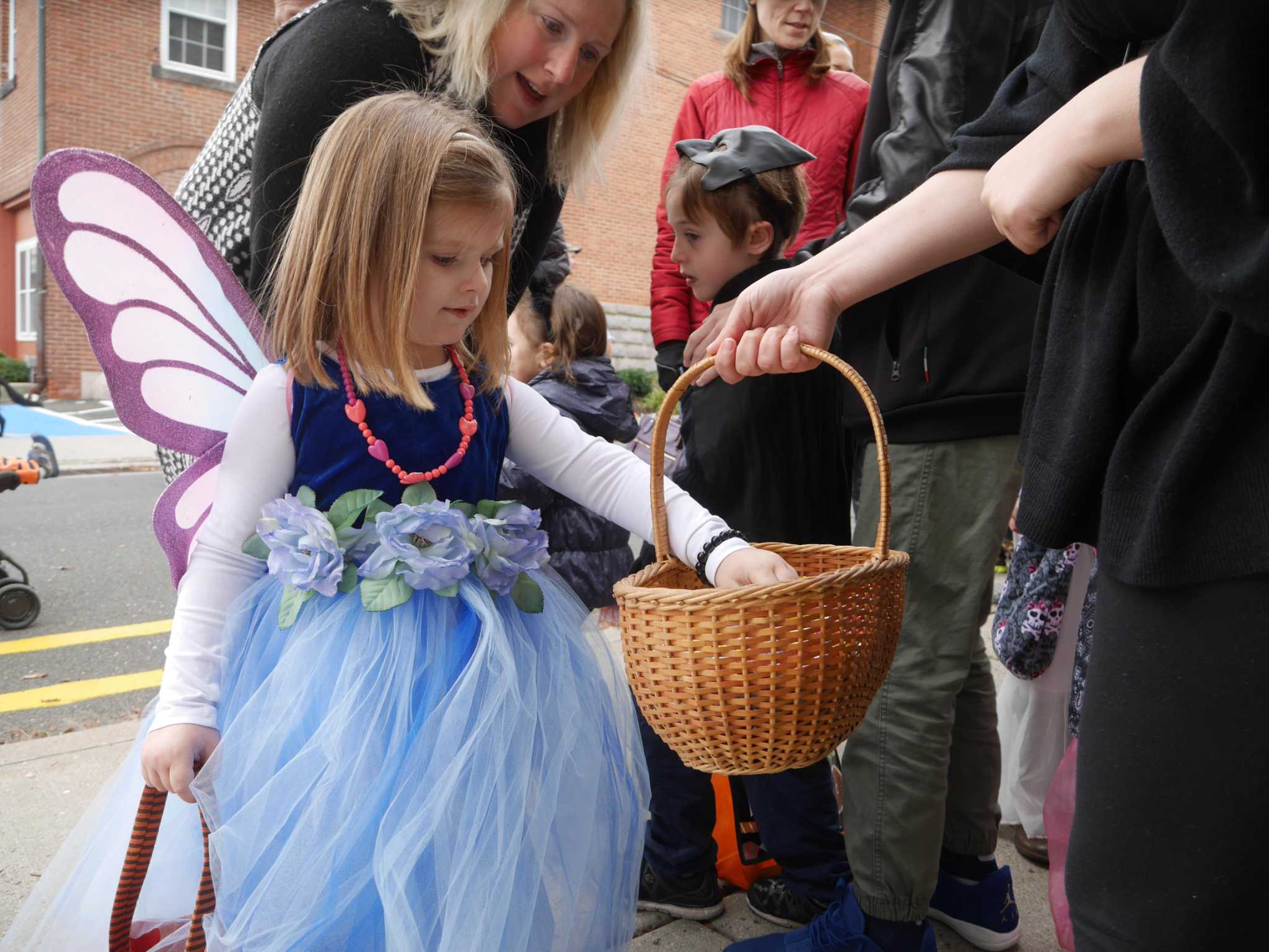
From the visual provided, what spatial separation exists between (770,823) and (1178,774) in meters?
1.42

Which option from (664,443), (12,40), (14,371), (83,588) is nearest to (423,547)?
(664,443)

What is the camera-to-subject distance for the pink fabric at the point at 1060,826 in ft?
5.61

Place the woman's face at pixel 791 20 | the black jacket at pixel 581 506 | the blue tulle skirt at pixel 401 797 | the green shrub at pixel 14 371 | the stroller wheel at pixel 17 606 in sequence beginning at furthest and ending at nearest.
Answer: the green shrub at pixel 14 371
the stroller wheel at pixel 17 606
the woman's face at pixel 791 20
the black jacket at pixel 581 506
the blue tulle skirt at pixel 401 797

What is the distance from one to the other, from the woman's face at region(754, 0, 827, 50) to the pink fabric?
221 cm

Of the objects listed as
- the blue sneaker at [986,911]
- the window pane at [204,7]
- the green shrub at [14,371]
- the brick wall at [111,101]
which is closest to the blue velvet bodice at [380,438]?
the blue sneaker at [986,911]

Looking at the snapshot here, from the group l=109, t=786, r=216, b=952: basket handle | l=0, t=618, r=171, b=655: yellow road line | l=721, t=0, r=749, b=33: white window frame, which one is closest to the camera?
l=109, t=786, r=216, b=952: basket handle

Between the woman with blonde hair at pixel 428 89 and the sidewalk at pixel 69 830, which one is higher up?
the woman with blonde hair at pixel 428 89

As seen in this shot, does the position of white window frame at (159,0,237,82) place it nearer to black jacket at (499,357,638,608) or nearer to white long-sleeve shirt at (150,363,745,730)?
black jacket at (499,357,638,608)

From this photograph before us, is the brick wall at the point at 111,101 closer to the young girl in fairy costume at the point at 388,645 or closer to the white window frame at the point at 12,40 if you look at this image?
the white window frame at the point at 12,40

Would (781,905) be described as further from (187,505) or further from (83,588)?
(83,588)

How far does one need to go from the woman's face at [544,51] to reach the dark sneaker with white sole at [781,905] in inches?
68.9

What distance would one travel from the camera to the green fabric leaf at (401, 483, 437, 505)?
5.43ft

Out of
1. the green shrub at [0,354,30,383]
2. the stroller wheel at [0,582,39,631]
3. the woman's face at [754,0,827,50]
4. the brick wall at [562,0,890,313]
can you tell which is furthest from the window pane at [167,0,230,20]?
the woman's face at [754,0,827,50]

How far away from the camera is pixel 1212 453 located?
0.90 meters
